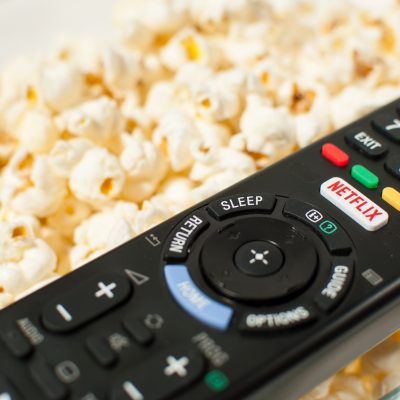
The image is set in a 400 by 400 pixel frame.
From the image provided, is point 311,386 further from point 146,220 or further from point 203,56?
point 203,56

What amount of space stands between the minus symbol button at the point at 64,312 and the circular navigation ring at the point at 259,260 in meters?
0.07

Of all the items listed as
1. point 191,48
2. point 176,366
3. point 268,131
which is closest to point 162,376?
point 176,366

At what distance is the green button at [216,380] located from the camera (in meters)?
0.32

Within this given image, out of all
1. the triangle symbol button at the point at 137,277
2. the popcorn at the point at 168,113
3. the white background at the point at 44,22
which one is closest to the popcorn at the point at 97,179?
the popcorn at the point at 168,113

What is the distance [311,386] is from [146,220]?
140mm

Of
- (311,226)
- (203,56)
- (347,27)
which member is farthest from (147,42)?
(311,226)

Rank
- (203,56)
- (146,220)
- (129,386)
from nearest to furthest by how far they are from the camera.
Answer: (129,386) → (146,220) → (203,56)

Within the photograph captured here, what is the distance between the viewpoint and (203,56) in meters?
0.57

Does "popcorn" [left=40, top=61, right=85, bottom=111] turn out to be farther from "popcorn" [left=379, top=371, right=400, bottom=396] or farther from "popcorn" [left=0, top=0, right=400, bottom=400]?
"popcorn" [left=379, top=371, right=400, bottom=396]

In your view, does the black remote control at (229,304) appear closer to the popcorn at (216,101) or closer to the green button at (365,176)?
the green button at (365,176)

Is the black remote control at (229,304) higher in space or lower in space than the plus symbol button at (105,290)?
lower

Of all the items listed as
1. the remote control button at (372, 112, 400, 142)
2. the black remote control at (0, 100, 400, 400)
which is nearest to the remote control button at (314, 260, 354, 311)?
the black remote control at (0, 100, 400, 400)

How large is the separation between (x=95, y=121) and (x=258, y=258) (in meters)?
0.18

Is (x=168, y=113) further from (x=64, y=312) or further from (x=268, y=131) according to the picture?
(x=64, y=312)
